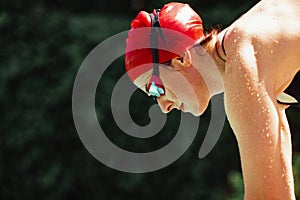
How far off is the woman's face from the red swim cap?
2 centimetres

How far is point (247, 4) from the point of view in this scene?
392 cm

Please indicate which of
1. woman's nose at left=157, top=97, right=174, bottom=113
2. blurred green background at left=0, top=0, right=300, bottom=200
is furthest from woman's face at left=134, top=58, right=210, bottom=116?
blurred green background at left=0, top=0, right=300, bottom=200

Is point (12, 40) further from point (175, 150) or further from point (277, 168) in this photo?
point (277, 168)

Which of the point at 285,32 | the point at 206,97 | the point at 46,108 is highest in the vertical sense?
the point at 285,32

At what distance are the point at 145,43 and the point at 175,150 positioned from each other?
2372 mm

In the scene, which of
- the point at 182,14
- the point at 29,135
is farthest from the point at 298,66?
the point at 29,135

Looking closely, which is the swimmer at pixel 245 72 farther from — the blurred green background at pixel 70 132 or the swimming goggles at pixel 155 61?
the blurred green background at pixel 70 132

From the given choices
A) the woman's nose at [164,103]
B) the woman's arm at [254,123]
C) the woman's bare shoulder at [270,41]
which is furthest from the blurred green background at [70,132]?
the woman's arm at [254,123]

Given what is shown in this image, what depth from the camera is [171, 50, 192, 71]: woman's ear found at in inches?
63.9

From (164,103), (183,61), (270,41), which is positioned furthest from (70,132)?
(270,41)

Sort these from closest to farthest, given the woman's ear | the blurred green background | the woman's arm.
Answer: the woman's arm, the woman's ear, the blurred green background

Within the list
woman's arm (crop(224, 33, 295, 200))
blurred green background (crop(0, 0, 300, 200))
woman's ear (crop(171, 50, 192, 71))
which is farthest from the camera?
blurred green background (crop(0, 0, 300, 200))

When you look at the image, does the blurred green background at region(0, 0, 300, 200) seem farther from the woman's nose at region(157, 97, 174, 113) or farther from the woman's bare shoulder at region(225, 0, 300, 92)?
the woman's bare shoulder at region(225, 0, 300, 92)

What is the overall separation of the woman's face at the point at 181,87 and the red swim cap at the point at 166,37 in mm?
24
